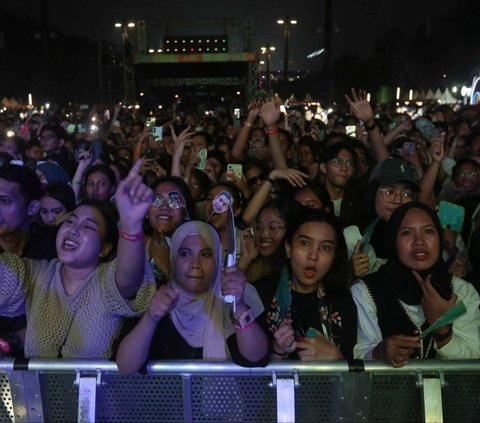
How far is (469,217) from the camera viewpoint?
5.09m

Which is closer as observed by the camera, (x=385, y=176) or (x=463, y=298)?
(x=463, y=298)

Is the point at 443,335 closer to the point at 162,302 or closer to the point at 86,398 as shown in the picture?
the point at 162,302

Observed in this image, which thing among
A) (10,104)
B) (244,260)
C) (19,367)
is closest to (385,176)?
(244,260)

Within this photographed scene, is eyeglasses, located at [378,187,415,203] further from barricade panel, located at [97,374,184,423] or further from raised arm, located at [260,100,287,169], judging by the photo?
barricade panel, located at [97,374,184,423]

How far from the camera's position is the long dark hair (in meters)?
2.97

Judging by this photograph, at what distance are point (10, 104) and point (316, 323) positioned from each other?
29.8m

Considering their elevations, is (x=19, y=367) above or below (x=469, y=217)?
below

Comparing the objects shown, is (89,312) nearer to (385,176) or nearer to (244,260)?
(244,260)

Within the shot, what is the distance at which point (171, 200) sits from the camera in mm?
3939

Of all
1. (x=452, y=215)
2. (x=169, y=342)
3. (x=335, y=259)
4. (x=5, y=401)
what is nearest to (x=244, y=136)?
(x=452, y=215)

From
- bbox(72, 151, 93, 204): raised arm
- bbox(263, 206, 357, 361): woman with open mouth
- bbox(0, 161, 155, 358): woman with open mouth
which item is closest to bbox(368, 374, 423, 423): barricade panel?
bbox(263, 206, 357, 361): woman with open mouth

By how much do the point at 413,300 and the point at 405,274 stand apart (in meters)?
0.17

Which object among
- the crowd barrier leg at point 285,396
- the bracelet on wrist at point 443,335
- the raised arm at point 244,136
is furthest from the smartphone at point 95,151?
the bracelet on wrist at point 443,335

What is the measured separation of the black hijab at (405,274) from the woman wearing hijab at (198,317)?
715 millimetres
